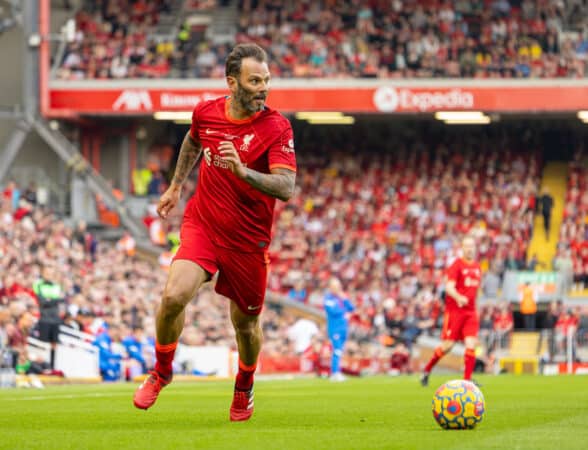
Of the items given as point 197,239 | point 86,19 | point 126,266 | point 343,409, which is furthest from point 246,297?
point 86,19

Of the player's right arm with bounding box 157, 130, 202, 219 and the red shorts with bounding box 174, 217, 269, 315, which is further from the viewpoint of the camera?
the player's right arm with bounding box 157, 130, 202, 219

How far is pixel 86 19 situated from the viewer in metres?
39.8

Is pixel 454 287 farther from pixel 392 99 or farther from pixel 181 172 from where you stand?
pixel 392 99

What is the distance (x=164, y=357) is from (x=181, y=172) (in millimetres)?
1471

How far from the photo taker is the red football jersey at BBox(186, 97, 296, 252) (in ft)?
31.6

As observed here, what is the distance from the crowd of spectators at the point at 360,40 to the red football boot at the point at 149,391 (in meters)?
28.2

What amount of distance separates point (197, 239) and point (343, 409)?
3671 mm

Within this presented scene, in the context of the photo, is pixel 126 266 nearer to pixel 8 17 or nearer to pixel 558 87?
pixel 8 17

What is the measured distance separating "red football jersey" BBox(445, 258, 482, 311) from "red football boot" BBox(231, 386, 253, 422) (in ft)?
32.4

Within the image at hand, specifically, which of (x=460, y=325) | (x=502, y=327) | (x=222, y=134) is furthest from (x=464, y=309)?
(x=502, y=327)

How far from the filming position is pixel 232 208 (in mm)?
9688

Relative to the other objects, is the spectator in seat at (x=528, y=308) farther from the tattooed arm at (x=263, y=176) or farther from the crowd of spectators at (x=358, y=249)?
the tattooed arm at (x=263, y=176)

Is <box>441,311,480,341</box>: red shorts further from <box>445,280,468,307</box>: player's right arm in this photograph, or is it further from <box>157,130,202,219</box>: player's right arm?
<box>157,130,202,219</box>: player's right arm

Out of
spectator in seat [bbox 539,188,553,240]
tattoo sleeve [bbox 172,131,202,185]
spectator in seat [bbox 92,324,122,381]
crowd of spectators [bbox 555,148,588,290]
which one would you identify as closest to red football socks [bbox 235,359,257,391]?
tattoo sleeve [bbox 172,131,202,185]
